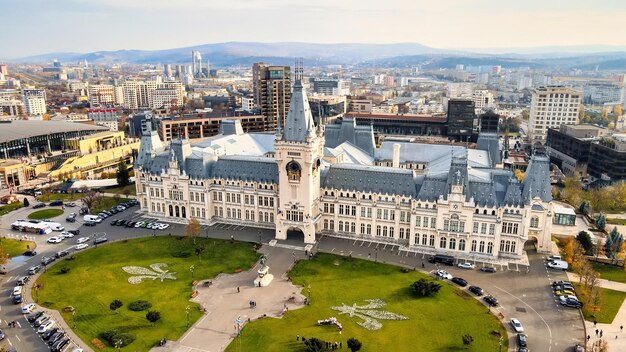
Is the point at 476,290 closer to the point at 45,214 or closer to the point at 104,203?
the point at 104,203

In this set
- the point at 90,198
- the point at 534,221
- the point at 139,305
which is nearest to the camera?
the point at 139,305

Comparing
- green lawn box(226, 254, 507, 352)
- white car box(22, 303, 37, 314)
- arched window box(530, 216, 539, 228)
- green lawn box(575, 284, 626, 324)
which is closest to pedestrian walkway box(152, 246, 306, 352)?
green lawn box(226, 254, 507, 352)

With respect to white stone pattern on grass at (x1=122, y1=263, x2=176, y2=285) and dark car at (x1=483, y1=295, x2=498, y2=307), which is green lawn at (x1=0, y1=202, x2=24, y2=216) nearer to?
white stone pattern on grass at (x1=122, y1=263, x2=176, y2=285)

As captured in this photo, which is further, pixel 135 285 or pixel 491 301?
pixel 135 285

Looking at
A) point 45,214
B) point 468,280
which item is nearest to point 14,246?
point 45,214

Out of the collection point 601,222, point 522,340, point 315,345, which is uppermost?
point 601,222
